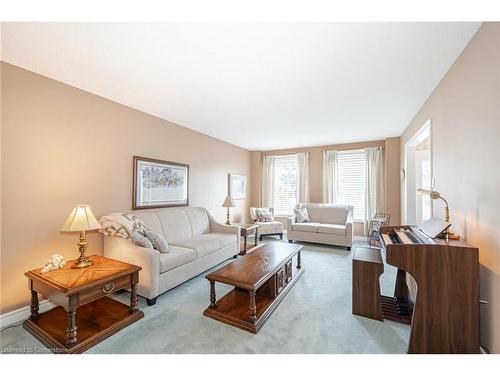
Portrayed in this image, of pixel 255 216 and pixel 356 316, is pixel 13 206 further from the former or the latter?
pixel 255 216

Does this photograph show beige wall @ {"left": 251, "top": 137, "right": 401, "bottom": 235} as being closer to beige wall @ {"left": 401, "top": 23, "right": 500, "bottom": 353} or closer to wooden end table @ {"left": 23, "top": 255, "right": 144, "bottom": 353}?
beige wall @ {"left": 401, "top": 23, "right": 500, "bottom": 353}

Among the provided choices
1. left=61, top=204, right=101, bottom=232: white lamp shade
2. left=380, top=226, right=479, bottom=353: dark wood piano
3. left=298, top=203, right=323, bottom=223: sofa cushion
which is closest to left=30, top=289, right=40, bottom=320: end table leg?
left=61, top=204, right=101, bottom=232: white lamp shade

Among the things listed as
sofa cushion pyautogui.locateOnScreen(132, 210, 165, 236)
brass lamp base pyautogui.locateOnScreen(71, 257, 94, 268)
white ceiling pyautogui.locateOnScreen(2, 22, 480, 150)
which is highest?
white ceiling pyautogui.locateOnScreen(2, 22, 480, 150)

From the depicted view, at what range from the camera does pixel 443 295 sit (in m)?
1.48

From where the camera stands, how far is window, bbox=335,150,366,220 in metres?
5.19

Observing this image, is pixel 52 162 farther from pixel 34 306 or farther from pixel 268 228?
pixel 268 228

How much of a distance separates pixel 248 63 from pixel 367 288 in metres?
2.46

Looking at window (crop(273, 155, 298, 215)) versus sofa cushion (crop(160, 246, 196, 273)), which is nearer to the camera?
sofa cushion (crop(160, 246, 196, 273))

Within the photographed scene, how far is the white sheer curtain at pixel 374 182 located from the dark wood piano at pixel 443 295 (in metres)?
3.70

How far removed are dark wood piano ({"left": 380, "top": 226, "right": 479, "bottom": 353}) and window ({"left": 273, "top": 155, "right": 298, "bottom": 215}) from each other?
444 cm

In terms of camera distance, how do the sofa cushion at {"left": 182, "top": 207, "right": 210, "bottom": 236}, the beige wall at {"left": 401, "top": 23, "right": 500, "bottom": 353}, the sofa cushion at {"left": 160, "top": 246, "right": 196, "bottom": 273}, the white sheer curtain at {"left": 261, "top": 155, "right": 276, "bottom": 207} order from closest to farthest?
the beige wall at {"left": 401, "top": 23, "right": 500, "bottom": 353}, the sofa cushion at {"left": 160, "top": 246, "right": 196, "bottom": 273}, the sofa cushion at {"left": 182, "top": 207, "right": 210, "bottom": 236}, the white sheer curtain at {"left": 261, "top": 155, "right": 276, "bottom": 207}

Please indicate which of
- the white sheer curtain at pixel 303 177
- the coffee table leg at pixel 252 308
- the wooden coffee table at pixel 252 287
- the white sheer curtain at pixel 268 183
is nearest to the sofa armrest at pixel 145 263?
the wooden coffee table at pixel 252 287

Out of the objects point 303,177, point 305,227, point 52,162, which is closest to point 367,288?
point 305,227

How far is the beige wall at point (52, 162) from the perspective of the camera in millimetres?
1968
